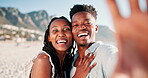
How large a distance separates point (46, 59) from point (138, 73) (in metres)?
2.81

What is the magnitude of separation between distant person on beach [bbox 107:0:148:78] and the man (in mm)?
2029

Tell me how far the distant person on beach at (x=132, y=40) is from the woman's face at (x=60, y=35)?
9.96ft

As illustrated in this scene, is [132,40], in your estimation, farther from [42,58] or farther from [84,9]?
[84,9]

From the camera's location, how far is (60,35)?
12.2ft

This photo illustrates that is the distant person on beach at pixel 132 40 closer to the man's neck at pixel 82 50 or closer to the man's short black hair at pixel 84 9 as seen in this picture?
the man's neck at pixel 82 50

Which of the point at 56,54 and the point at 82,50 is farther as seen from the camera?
the point at 56,54

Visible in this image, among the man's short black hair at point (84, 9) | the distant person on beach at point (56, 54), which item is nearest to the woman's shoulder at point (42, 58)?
the distant person on beach at point (56, 54)

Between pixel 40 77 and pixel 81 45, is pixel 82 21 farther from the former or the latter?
pixel 40 77

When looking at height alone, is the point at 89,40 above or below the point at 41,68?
above

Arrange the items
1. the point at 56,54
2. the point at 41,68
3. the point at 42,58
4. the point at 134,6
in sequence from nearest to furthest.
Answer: the point at 134,6
the point at 41,68
the point at 42,58
the point at 56,54

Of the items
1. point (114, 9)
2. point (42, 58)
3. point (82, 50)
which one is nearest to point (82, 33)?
point (82, 50)

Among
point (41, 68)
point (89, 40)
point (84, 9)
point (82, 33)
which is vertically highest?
point (84, 9)

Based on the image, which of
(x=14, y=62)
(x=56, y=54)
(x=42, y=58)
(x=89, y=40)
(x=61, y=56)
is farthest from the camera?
(x=14, y=62)

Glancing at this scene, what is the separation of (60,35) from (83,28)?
0.53m
